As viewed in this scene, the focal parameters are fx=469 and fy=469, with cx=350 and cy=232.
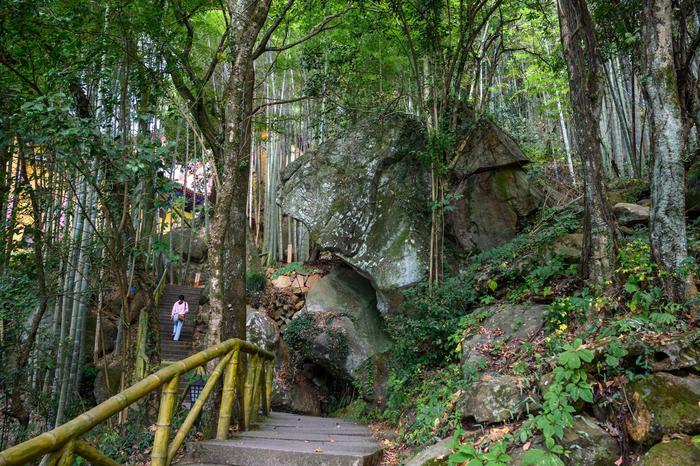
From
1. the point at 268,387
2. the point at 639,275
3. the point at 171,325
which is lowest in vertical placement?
the point at 268,387

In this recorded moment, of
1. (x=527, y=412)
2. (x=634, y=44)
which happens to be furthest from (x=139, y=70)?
(x=634, y=44)

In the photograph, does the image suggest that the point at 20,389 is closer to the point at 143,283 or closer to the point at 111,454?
the point at 143,283

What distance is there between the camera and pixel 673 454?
2410 millimetres

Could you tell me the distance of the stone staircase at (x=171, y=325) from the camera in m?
11.1

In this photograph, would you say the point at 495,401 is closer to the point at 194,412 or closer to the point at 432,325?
the point at 194,412

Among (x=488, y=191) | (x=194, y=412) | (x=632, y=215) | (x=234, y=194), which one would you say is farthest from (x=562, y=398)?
(x=488, y=191)

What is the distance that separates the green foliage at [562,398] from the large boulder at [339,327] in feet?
17.6

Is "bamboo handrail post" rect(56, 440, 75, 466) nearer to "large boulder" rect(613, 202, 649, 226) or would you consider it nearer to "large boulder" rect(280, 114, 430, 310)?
"large boulder" rect(280, 114, 430, 310)

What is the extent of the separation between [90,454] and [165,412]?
0.64m

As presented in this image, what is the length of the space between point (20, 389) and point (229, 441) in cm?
404

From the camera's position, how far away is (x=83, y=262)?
21.8ft

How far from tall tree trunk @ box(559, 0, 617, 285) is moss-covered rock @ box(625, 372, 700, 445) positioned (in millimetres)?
1443

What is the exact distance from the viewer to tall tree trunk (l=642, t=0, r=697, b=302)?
3.57 meters

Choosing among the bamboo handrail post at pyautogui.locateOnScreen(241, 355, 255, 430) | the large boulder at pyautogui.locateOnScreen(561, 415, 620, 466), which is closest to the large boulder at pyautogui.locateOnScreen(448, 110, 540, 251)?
the bamboo handrail post at pyautogui.locateOnScreen(241, 355, 255, 430)
